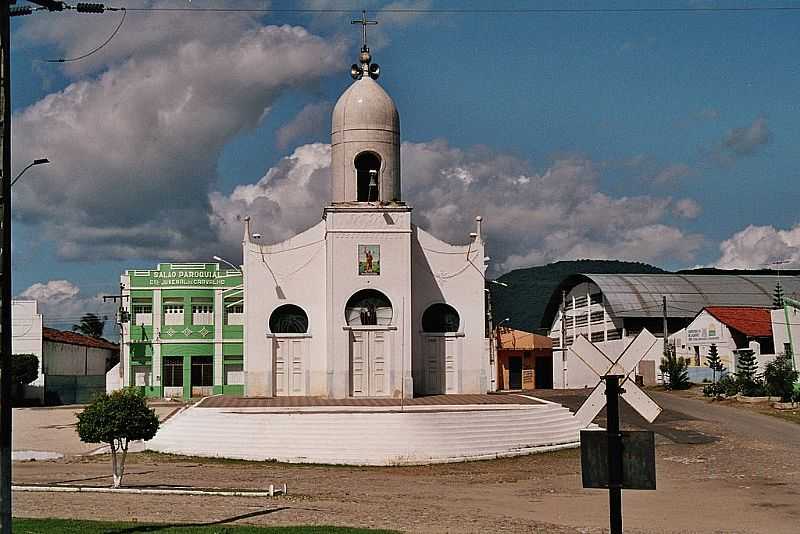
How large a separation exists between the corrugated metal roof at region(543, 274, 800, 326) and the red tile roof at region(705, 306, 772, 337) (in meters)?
6.32

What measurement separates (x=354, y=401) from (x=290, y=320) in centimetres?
553

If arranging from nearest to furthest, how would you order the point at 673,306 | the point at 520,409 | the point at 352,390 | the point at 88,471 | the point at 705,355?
the point at 88,471
the point at 520,409
the point at 352,390
the point at 705,355
the point at 673,306

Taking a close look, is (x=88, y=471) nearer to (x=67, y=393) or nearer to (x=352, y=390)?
(x=352, y=390)

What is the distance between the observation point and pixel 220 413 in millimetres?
32906

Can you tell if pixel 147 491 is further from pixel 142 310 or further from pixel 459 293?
pixel 142 310

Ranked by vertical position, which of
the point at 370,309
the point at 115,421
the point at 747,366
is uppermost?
the point at 370,309

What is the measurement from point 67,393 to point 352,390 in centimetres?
2687

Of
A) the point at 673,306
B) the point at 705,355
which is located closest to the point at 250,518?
the point at 705,355

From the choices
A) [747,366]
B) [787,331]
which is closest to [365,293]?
[747,366]

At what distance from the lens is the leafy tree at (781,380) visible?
40912 mm

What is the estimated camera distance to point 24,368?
181 ft

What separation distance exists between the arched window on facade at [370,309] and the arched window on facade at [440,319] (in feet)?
8.97

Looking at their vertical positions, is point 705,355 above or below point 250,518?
above

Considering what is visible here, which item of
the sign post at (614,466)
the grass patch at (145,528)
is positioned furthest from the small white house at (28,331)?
the sign post at (614,466)
